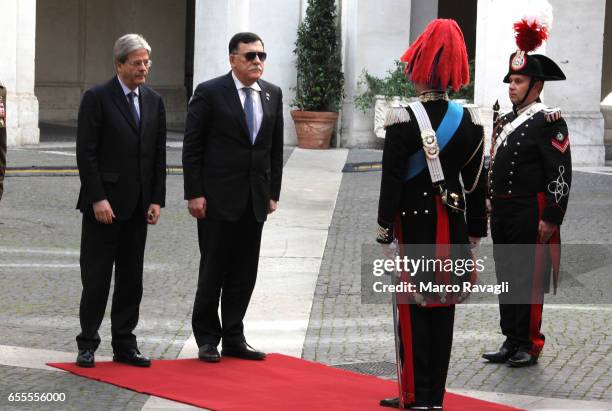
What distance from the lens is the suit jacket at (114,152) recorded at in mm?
6992

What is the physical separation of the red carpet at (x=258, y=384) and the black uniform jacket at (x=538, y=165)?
1266mm

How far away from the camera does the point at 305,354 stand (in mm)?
7594

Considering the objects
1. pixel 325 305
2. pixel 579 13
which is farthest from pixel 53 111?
pixel 325 305

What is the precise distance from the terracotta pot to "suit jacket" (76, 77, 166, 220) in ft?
48.2

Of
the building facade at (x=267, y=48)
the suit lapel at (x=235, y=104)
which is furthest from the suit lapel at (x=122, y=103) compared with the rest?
the building facade at (x=267, y=48)

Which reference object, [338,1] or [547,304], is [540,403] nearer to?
[547,304]

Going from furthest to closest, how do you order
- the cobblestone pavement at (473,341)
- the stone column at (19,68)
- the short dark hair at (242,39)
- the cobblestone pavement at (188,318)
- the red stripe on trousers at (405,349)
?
1. the stone column at (19,68)
2. the short dark hair at (242,39)
3. the cobblestone pavement at (473,341)
4. the cobblestone pavement at (188,318)
5. the red stripe on trousers at (405,349)

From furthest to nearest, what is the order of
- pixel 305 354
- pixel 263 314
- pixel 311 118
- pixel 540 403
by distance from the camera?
1. pixel 311 118
2. pixel 263 314
3. pixel 305 354
4. pixel 540 403

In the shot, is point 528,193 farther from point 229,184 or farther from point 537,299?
point 229,184

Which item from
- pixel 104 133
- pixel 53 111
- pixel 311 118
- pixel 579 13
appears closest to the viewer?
pixel 104 133

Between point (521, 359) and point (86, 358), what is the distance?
2315mm

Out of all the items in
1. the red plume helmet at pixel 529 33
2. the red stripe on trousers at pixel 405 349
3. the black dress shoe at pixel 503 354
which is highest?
the red plume helmet at pixel 529 33

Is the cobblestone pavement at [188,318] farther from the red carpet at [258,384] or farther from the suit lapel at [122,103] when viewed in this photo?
the suit lapel at [122,103]

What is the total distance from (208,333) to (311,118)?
14.7 meters
